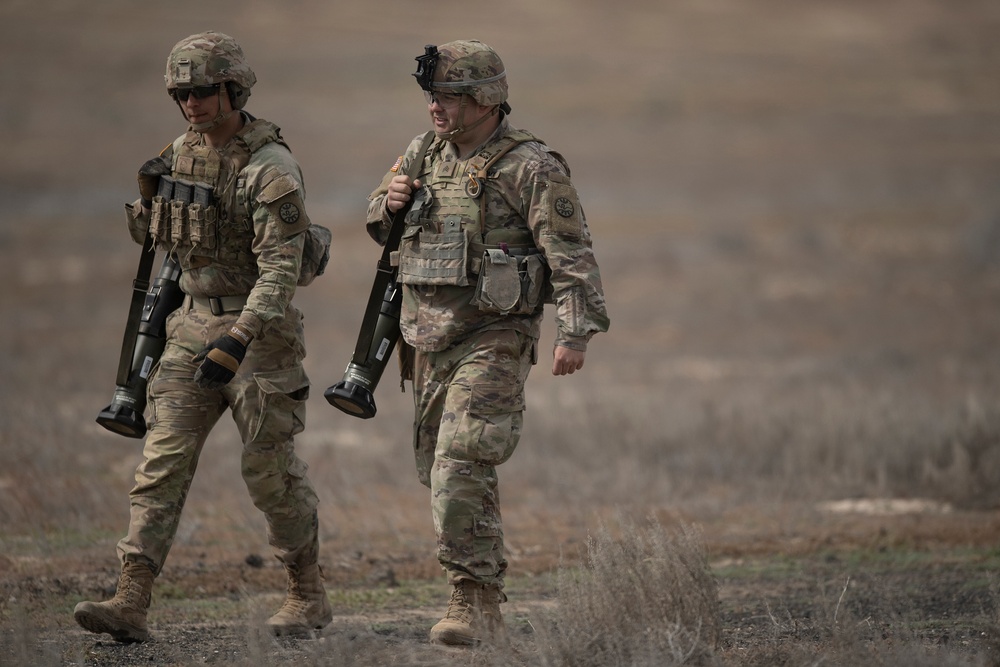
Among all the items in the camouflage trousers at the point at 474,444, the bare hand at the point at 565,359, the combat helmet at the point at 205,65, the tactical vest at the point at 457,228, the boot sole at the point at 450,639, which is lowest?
the boot sole at the point at 450,639

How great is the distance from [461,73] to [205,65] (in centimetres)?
107

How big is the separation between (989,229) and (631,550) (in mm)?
18766

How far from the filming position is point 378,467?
1083 centimetres

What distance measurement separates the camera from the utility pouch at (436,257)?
5680 millimetres

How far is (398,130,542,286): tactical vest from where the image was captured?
18.7 ft

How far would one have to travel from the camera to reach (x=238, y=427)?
584 cm

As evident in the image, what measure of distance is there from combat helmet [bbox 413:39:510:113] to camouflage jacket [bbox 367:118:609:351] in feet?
0.72

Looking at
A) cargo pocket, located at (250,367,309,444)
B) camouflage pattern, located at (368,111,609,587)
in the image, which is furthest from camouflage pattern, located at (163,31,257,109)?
cargo pocket, located at (250,367,309,444)

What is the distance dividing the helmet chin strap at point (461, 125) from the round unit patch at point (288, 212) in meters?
0.68

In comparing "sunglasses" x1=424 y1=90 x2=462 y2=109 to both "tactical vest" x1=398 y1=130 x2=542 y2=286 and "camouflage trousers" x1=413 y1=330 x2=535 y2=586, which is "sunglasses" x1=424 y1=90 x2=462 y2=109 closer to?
"tactical vest" x1=398 y1=130 x2=542 y2=286

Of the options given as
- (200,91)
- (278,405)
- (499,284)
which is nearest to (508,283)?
(499,284)

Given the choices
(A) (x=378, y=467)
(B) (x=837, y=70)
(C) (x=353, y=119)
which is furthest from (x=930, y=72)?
(A) (x=378, y=467)

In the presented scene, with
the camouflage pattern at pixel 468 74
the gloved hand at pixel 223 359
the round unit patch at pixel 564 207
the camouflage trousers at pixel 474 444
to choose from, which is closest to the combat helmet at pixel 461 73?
the camouflage pattern at pixel 468 74

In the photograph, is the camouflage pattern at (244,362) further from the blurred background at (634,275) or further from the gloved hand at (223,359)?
the blurred background at (634,275)
